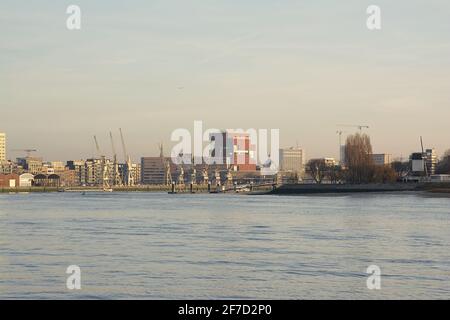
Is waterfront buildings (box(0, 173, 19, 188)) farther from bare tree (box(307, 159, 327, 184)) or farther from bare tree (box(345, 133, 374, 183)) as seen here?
bare tree (box(345, 133, 374, 183))

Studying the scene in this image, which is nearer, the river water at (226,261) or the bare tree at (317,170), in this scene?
the river water at (226,261)

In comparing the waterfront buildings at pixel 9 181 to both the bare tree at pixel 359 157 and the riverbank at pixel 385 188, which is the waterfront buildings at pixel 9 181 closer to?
the riverbank at pixel 385 188

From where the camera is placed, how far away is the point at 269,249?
27.6 metres

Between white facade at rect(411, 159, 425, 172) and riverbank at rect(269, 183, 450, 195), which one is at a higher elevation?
white facade at rect(411, 159, 425, 172)

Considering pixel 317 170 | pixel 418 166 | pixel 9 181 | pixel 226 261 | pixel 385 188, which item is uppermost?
pixel 418 166

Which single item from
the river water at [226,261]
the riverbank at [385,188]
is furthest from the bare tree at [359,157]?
the river water at [226,261]

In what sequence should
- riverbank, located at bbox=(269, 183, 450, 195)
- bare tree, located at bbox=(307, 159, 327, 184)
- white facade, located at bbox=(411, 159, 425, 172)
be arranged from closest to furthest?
riverbank, located at bbox=(269, 183, 450, 195), bare tree, located at bbox=(307, 159, 327, 184), white facade, located at bbox=(411, 159, 425, 172)

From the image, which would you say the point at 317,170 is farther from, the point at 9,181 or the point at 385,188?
the point at 9,181

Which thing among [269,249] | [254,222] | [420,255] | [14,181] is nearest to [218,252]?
[269,249]

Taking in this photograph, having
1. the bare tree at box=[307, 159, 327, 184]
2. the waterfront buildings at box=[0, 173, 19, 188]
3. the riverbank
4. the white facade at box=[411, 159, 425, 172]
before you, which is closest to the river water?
the riverbank

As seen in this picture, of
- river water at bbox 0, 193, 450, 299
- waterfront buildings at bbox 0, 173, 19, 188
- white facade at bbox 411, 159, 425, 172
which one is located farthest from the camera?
waterfront buildings at bbox 0, 173, 19, 188

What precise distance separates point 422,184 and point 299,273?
104878 millimetres

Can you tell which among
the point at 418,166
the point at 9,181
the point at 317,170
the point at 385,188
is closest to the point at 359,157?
the point at 385,188

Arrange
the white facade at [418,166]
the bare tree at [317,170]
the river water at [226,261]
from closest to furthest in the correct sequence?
the river water at [226,261]
the bare tree at [317,170]
the white facade at [418,166]
